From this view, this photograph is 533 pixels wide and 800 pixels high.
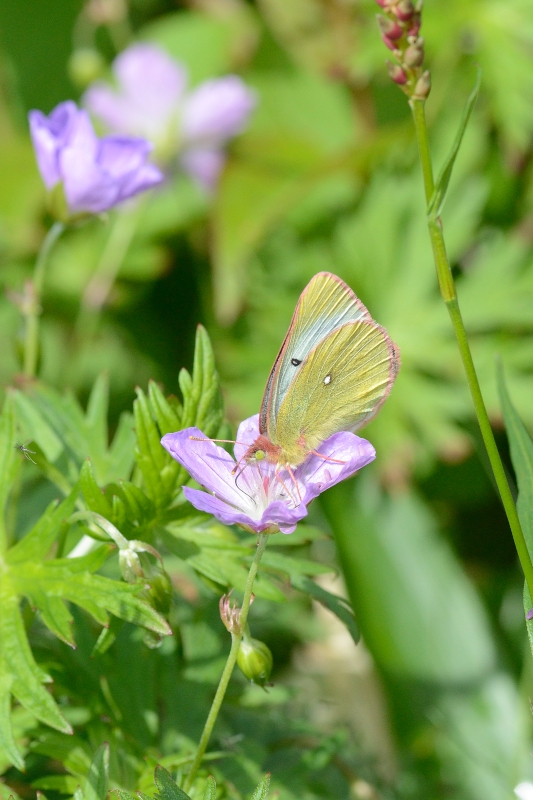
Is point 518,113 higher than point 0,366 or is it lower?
higher

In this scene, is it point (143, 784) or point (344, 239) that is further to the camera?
point (344, 239)

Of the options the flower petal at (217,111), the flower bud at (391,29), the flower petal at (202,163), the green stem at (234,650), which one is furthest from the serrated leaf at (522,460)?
the flower petal at (202,163)

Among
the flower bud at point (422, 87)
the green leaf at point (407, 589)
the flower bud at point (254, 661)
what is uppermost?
the flower bud at point (422, 87)

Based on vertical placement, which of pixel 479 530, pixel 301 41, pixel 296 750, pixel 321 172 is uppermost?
pixel 301 41

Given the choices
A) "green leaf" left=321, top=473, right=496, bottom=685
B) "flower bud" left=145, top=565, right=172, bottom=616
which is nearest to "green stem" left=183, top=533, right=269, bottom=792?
"flower bud" left=145, top=565, right=172, bottom=616

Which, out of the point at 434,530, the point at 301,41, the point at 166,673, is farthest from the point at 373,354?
the point at 301,41

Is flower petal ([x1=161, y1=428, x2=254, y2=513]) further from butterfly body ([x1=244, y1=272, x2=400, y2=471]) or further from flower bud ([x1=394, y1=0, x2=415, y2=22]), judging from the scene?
flower bud ([x1=394, y1=0, x2=415, y2=22])

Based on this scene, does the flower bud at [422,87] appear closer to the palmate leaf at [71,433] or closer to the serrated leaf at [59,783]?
the palmate leaf at [71,433]

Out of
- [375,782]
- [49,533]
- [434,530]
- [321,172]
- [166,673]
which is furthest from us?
[321,172]

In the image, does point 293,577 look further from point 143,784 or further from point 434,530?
point 434,530
